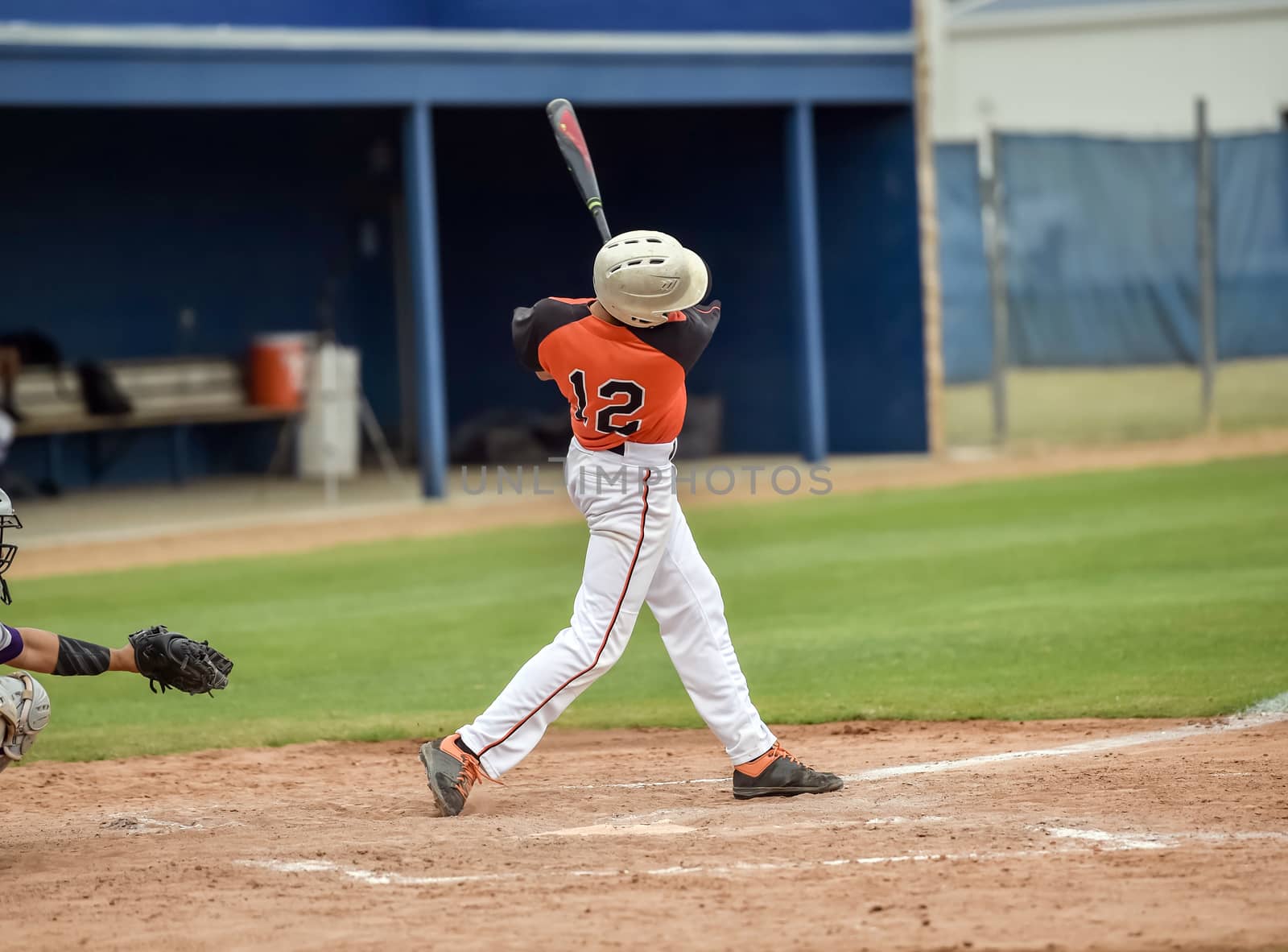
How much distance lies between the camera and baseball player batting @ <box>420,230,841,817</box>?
17.1 ft

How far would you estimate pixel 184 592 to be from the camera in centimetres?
1086

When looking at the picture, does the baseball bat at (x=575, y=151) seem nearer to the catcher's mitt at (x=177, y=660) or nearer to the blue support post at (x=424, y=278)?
the catcher's mitt at (x=177, y=660)

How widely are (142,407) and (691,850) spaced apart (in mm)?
13454

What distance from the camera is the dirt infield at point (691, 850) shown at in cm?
400

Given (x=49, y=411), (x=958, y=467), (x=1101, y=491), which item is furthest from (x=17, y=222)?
(x=1101, y=491)

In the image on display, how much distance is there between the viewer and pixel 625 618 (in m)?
5.35

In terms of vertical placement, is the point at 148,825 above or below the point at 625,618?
below

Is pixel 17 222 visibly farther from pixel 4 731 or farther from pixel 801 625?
pixel 4 731

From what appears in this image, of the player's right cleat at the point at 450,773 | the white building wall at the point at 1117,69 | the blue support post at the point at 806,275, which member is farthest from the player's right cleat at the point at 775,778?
the white building wall at the point at 1117,69

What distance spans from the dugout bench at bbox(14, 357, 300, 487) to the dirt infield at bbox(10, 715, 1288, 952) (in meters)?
10.5

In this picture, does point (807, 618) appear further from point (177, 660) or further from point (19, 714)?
point (19, 714)

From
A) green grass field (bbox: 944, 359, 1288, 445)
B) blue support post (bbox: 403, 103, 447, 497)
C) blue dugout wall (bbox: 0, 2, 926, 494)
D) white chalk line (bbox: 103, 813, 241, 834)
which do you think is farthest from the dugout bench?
white chalk line (bbox: 103, 813, 241, 834)

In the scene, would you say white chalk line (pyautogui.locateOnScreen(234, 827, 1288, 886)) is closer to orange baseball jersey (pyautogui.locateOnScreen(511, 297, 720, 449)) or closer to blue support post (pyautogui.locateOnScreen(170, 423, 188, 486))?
orange baseball jersey (pyautogui.locateOnScreen(511, 297, 720, 449))

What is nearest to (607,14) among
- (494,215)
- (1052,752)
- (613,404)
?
(494,215)
